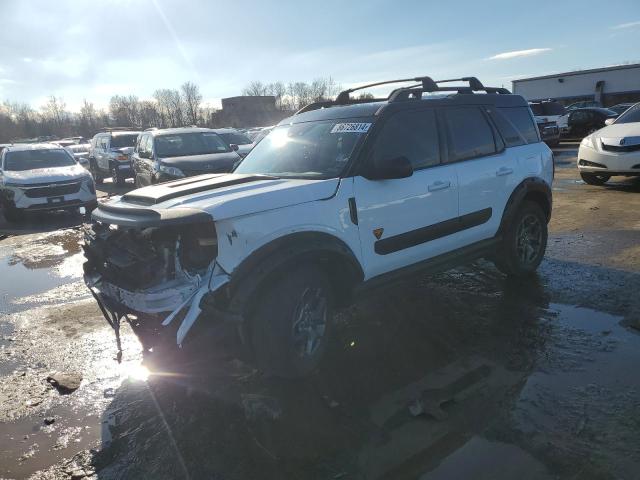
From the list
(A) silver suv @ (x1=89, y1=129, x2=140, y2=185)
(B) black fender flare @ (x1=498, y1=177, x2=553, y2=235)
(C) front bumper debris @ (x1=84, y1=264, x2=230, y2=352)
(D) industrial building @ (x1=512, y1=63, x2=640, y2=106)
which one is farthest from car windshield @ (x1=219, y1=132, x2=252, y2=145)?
(D) industrial building @ (x1=512, y1=63, x2=640, y2=106)

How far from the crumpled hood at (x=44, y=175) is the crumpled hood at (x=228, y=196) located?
26.3 feet

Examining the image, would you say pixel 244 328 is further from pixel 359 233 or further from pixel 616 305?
pixel 616 305

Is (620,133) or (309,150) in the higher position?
(309,150)

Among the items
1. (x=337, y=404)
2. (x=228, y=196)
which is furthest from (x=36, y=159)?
(x=337, y=404)

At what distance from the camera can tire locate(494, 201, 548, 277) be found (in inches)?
201

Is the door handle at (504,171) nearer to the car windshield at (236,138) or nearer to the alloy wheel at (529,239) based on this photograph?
the alloy wheel at (529,239)

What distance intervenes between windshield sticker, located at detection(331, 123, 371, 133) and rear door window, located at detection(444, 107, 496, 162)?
3.09 ft

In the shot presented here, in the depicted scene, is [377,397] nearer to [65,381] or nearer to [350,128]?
[350,128]

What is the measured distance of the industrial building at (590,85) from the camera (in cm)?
4478

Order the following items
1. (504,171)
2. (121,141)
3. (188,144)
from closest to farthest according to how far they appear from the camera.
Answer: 1. (504,171)
2. (188,144)
3. (121,141)

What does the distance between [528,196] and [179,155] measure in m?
8.04

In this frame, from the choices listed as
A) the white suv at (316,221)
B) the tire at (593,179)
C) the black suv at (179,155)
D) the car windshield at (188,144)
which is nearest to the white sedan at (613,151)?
the tire at (593,179)

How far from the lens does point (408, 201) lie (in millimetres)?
3967

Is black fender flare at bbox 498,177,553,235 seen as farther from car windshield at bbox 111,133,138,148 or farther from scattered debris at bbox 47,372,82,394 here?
car windshield at bbox 111,133,138,148
